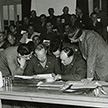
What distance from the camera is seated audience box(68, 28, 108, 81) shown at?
2.88 metres

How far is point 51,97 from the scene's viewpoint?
2.14 m

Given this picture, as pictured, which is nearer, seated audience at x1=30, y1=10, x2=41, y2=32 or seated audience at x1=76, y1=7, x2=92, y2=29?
seated audience at x1=76, y1=7, x2=92, y2=29

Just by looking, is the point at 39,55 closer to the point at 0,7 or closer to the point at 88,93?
the point at 88,93

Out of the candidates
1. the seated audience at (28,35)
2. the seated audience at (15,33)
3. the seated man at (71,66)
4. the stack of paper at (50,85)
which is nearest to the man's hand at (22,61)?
the seated man at (71,66)

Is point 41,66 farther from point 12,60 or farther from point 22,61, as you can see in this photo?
point 12,60

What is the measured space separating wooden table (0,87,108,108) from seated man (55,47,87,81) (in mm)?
544

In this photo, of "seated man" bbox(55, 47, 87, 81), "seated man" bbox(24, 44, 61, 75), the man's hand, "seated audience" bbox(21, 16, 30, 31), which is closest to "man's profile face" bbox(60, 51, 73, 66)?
"seated man" bbox(55, 47, 87, 81)

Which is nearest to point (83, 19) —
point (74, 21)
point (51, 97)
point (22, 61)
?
point (74, 21)

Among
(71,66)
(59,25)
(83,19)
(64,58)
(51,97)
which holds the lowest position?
(51,97)

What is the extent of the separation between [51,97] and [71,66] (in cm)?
80

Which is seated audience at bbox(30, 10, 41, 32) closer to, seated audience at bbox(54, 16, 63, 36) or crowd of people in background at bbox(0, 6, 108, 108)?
seated audience at bbox(54, 16, 63, 36)

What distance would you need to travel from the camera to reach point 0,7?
6070 mm

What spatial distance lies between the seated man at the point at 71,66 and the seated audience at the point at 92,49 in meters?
0.10

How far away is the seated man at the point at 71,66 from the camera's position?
2781 mm
